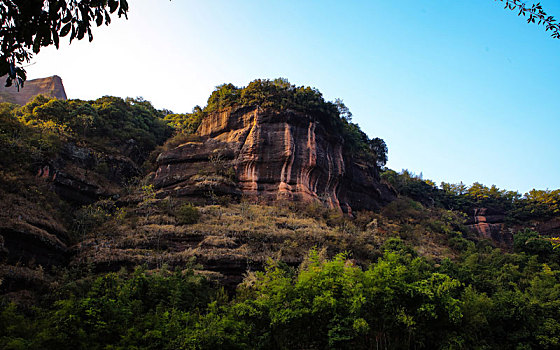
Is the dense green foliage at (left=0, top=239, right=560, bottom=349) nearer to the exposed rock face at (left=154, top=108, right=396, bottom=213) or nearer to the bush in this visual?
the bush

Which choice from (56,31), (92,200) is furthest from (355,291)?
(92,200)

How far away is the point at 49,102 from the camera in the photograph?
39.6m

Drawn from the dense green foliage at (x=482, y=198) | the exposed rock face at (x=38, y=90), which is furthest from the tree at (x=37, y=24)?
the exposed rock face at (x=38, y=90)

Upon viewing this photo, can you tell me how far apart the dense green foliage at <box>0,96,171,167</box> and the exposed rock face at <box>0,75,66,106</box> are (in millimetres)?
23398

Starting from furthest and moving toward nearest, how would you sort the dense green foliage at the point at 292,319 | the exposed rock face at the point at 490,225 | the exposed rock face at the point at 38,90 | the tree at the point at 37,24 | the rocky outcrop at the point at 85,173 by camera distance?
the exposed rock face at the point at 38,90, the exposed rock face at the point at 490,225, the rocky outcrop at the point at 85,173, the dense green foliage at the point at 292,319, the tree at the point at 37,24

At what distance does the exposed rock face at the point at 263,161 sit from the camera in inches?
1454

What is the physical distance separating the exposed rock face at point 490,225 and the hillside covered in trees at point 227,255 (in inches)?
30.3

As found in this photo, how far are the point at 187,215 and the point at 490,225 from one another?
43473mm

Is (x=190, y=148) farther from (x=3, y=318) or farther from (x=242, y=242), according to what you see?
(x=3, y=318)

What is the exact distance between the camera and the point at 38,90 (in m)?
66.1

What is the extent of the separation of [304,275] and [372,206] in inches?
1381

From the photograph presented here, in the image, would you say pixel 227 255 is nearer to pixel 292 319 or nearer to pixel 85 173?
pixel 292 319

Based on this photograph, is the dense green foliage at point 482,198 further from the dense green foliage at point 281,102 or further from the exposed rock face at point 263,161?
the exposed rock face at point 263,161

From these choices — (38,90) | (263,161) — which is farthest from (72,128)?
(38,90)
